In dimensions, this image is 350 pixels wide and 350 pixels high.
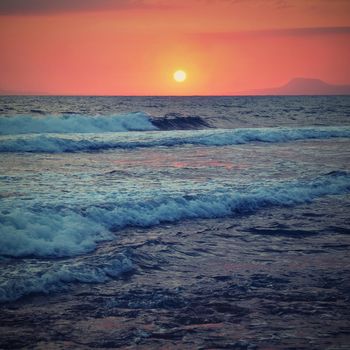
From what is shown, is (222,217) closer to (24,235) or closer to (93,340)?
(24,235)

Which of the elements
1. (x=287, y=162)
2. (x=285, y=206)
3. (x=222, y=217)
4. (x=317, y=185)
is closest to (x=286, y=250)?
(x=222, y=217)

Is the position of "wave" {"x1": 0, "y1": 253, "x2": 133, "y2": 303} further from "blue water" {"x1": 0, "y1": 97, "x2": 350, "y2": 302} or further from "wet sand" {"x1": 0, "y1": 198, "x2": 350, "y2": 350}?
"wet sand" {"x1": 0, "y1": 198, "x2": 350, "y2": 350}

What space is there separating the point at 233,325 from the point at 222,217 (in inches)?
211

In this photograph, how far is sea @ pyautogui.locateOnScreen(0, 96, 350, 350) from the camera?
16.8 feet

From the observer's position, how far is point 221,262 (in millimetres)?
7328

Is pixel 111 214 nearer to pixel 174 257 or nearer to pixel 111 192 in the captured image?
pixel 111 192

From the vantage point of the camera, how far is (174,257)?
7578 mm

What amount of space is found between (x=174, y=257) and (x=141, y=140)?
21.1 m

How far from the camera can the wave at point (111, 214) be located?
789 cm

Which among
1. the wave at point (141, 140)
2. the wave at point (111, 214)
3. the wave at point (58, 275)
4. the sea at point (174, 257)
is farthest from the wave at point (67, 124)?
the wave at point (58, 275)

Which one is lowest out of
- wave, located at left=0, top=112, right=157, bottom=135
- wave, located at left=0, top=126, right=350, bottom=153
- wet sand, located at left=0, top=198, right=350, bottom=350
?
wet sand, located at left=0, top=198, right=350, bottom=350

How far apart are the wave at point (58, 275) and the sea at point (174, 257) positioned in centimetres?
2

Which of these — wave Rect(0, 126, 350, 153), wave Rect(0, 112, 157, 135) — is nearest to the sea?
wave Rect(0, 126, 350, 153)

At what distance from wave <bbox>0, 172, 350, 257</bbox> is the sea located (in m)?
0.03
